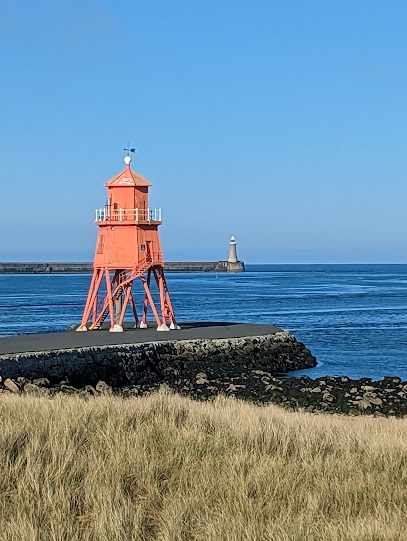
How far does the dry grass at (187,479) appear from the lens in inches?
256

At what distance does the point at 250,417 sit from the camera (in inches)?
420

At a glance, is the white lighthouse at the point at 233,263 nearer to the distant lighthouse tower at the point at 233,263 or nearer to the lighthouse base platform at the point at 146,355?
the distant lighthouse tower at the point at 233,263

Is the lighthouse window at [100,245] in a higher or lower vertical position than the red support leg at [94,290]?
higher

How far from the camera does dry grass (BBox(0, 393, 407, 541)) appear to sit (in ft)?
21.4

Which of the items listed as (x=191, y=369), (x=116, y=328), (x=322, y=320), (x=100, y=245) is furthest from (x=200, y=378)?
(x=322, y=320)

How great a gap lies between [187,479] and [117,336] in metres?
20.4

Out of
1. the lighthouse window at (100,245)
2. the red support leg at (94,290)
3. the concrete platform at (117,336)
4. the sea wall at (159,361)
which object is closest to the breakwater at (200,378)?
the sea wall at (159,361)

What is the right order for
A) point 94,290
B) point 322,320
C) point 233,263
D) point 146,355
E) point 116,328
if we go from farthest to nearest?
point 233,263 → point 322,320 → point 94,290 → point 116,328 → point 146,355

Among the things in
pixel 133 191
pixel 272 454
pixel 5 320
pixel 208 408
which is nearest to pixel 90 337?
pixel 133 191

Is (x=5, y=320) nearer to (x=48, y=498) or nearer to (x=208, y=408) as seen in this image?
(x=208, y=408)

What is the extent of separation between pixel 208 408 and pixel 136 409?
1.67 m

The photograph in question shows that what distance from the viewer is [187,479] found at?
7.72m

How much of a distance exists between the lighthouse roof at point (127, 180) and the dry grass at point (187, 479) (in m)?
19.7

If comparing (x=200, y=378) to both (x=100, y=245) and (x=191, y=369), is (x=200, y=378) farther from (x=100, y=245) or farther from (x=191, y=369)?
(x=100, y=245)
